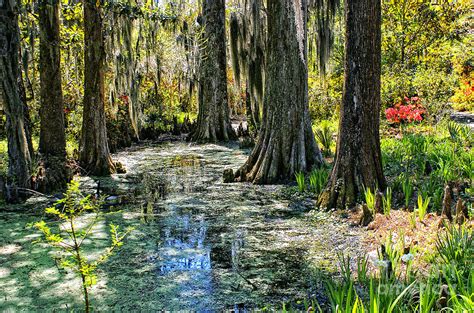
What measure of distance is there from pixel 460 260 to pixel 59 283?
296cm

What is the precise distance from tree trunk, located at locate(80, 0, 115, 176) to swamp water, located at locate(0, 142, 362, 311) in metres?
1.37

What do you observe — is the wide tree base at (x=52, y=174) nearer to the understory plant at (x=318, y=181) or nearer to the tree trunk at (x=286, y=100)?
the tree trunk at (x=286, y=100)

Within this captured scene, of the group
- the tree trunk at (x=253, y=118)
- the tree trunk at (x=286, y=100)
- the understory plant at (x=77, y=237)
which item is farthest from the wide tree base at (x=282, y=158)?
the tree trunk at (x=253, y=118)

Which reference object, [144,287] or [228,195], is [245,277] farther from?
[228,195]

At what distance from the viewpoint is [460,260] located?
3.01 m

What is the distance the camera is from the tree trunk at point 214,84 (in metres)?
13.1

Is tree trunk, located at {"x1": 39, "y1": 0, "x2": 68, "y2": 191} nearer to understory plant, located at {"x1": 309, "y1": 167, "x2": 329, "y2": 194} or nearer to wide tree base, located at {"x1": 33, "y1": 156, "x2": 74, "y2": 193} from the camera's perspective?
wide tree base, located at {"x1": 33, "y1": 156, "x2": 74, "y2": 193}

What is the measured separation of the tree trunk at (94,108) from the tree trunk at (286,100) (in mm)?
2948

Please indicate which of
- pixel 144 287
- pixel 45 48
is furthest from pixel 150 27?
pixel 144 287

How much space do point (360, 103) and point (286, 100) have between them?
81.6 inches

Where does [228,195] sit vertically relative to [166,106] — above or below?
below

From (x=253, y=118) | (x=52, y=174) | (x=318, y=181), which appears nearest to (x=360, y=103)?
(x=318, y=181)

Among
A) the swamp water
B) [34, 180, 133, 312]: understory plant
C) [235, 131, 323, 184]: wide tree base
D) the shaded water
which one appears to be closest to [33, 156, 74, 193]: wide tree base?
the swamp water

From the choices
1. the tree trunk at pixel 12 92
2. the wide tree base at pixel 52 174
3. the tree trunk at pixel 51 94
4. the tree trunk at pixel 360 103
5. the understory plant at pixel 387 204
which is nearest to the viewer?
the understory plant at pixel 387 204
